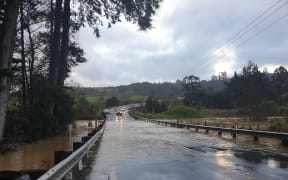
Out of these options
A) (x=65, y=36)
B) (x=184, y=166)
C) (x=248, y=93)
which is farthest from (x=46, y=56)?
(x=248, y=93)

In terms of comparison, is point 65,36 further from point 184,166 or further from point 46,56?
point 184,166

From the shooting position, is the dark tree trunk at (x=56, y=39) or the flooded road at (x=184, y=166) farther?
the dark tree trunk at (x=56, y=39)

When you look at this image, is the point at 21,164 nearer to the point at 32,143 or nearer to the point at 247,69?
the point at 32,143

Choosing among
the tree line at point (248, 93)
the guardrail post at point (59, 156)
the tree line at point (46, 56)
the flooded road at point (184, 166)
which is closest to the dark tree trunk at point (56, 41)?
the tree line at point (46, 56)

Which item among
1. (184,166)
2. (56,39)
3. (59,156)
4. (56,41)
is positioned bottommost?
(184,166)

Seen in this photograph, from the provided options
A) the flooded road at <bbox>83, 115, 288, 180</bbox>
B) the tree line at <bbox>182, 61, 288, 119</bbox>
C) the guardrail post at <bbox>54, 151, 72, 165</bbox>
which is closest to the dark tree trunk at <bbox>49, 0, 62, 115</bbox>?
the flooded road at <bbox>83, 115, 288, 180</bbox>

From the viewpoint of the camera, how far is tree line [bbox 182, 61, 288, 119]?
326ft

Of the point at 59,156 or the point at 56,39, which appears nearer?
the point at 59,156

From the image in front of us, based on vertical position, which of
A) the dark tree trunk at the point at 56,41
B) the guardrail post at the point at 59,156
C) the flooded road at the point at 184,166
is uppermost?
the dark tree trunk at the point at 56,41

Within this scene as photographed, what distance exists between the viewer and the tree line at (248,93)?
99375mm

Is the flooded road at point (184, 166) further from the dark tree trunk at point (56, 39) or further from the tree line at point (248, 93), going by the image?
the tree line at point (248, 93)

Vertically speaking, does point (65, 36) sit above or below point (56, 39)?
above

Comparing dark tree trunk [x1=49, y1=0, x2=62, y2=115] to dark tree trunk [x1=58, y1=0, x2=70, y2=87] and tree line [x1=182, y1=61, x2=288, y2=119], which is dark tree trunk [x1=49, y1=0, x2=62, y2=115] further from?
tree line [x1=182, y1=61, x2=288, y2=119]

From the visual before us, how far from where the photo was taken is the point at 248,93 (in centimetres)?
10000
